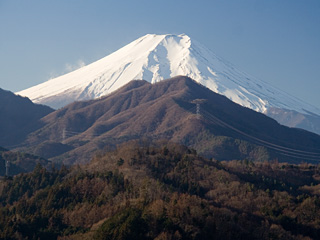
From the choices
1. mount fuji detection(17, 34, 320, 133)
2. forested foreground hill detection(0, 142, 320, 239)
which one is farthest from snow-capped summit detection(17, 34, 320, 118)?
forested foreground hill detection(0, 142, 320, 239)

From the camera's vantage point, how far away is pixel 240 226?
34.4 metres

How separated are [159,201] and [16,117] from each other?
96.4 meters

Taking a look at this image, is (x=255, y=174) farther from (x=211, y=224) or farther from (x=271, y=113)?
(x=271, y=113)

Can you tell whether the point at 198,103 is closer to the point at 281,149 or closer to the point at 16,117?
the point at 281,149

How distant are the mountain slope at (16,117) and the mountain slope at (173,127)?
327 centimetres

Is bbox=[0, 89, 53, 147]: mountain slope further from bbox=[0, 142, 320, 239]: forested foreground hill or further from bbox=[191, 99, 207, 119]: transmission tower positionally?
bbox=[0, 142, 320, 239]: forested foreground hill

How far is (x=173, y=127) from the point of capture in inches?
4114

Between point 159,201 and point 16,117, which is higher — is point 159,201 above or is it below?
above

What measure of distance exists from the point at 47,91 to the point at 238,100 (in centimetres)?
6263

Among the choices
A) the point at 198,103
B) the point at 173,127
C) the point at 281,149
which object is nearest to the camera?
the point at 281,149

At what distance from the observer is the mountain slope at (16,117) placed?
385 ft

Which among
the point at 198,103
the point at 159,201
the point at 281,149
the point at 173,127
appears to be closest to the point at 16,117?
the point at 173,127

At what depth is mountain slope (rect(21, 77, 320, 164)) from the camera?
94250 millimetres

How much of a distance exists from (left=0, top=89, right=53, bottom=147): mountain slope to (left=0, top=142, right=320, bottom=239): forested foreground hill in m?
64.2
